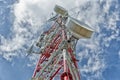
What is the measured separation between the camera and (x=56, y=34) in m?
25.1

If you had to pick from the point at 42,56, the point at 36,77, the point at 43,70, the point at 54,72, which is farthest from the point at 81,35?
the point at 42,56

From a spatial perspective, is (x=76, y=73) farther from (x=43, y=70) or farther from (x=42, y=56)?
(x=42, y=56)

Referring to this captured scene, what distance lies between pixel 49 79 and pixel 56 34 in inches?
282

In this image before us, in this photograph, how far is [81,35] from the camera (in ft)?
55.1

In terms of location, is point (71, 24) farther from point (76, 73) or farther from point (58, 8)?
point (58, 8)

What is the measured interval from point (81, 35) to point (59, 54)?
88.5 inches

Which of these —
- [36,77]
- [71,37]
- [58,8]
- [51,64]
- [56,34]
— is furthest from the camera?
[58,8]

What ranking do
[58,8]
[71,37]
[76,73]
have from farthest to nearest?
[58,8]
[71,37]
[76,73]

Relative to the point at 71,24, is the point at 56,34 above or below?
below

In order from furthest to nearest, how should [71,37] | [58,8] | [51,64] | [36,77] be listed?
[58,8] → [36,77] → [51,64] → [71,37]

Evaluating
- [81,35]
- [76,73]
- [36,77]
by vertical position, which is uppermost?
[81,35]

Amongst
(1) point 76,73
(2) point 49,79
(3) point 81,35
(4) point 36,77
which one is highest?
(3) point 81,35

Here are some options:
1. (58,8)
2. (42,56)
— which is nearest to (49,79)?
(42,56)

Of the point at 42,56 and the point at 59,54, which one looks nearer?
the point at 59,54
